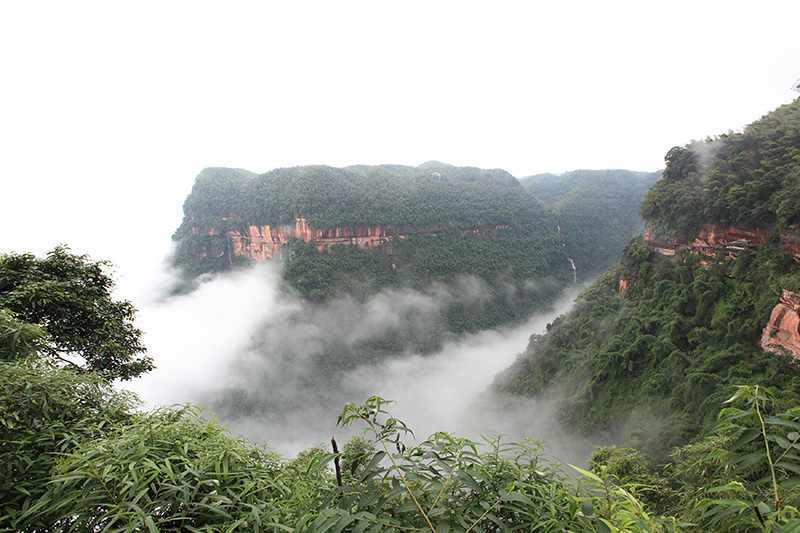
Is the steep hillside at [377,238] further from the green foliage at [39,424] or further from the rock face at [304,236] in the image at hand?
the green foliage at [39,424]

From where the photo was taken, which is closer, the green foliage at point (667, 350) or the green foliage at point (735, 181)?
the green foliage at point (667, 350)

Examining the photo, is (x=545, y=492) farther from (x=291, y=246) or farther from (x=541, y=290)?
(x=541, y=290)

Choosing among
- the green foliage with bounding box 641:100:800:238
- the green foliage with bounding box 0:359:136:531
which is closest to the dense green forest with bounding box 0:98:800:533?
the green foliage with bounding box 0:359:136:531

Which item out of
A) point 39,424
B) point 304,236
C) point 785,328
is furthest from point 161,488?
point 304,236

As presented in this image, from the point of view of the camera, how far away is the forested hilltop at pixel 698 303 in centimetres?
1201

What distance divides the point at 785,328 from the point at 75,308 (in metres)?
19.1

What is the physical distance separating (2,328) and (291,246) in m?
45.0

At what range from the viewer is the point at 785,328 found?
11.1m

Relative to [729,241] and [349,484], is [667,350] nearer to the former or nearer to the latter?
[729,241]

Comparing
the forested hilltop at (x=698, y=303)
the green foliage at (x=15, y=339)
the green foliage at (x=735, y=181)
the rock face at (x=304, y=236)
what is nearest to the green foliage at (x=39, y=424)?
the green foliage at (x=15, y=339)

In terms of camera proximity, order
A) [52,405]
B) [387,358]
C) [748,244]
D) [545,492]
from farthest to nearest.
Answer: [387,358]
[748,244]
[52,405]
[545,492]

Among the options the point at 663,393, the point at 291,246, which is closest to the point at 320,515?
the point at 663,393

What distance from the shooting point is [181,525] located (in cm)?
178

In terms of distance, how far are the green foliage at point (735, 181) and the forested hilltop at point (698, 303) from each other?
0.05 metres
